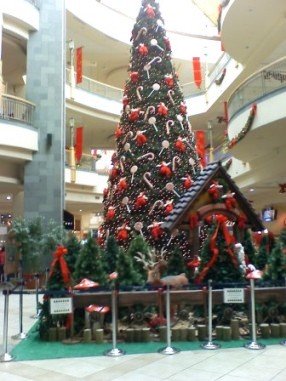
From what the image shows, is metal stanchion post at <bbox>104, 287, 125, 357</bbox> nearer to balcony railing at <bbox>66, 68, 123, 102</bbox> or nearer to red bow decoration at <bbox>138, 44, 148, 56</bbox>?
red bow decoration at <bbox>138, 44, 148, 56</bbox>

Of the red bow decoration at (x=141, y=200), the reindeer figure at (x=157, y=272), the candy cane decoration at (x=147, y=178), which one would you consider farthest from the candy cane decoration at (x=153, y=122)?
the reindeer figure at (x=157, y=272)

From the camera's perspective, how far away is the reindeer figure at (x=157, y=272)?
282 inches

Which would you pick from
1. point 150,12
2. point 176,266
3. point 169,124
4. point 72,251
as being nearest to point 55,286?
point 72,251

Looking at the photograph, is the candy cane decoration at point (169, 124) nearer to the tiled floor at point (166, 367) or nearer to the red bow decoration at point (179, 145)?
the red bow decoration at point (179, 145)

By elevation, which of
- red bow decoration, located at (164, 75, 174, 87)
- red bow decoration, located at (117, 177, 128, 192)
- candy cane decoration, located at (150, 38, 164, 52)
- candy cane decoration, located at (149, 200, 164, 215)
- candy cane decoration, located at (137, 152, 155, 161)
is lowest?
candy cane decoration, located at (149, 200, 164, 215)

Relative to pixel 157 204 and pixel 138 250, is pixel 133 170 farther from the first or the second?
pixel 138 250

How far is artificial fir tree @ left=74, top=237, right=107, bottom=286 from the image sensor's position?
742cm

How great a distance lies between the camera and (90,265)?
24.4 ft

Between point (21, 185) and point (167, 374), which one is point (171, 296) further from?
point (21, 185)

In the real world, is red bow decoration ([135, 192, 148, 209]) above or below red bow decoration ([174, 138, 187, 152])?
below

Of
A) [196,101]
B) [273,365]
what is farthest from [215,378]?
[196,101]

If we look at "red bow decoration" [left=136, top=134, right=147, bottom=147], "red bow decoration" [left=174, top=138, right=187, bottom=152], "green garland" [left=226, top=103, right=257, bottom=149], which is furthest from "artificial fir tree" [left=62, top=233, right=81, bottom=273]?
"green garland" [left=226, top=103, right=257, bottom=149]

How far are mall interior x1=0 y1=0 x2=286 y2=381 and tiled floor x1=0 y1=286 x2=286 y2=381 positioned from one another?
0.01 metres

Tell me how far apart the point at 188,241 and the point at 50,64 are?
1074 cm
